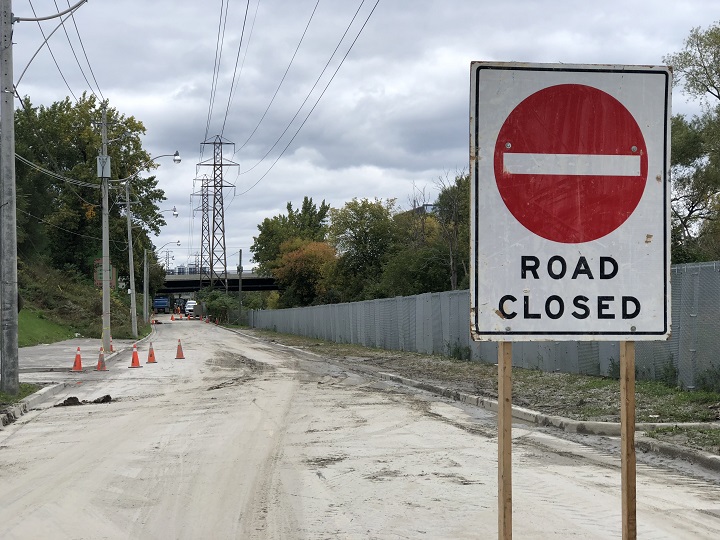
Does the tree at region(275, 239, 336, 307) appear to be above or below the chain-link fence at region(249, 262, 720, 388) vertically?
above

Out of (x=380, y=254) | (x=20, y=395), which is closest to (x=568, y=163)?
(x=20, y=395)

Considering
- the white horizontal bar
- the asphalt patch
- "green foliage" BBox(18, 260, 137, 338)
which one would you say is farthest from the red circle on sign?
"green foliage" BBox(18, 260, 137, 338)

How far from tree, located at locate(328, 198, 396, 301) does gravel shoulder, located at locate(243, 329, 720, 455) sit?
141ft

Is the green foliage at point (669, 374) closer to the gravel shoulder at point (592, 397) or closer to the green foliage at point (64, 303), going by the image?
the gravel shoulder at point (592, 397)

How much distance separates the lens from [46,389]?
18.4 metres

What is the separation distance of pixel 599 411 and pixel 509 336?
10.5m

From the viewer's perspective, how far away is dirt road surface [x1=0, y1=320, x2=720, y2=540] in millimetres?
6562

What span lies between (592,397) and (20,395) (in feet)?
35.8

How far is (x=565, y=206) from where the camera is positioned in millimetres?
3469

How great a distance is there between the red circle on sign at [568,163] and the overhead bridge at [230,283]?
110251 millimetres

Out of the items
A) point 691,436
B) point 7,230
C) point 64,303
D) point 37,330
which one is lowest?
point 37,330

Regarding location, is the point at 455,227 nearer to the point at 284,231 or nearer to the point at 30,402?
the point at 30,402

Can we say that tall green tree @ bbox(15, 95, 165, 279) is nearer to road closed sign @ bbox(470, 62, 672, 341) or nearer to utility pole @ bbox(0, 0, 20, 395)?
utility pole @ bbox(0, 0, 20, 395)

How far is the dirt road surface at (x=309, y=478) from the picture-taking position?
6562 mm
